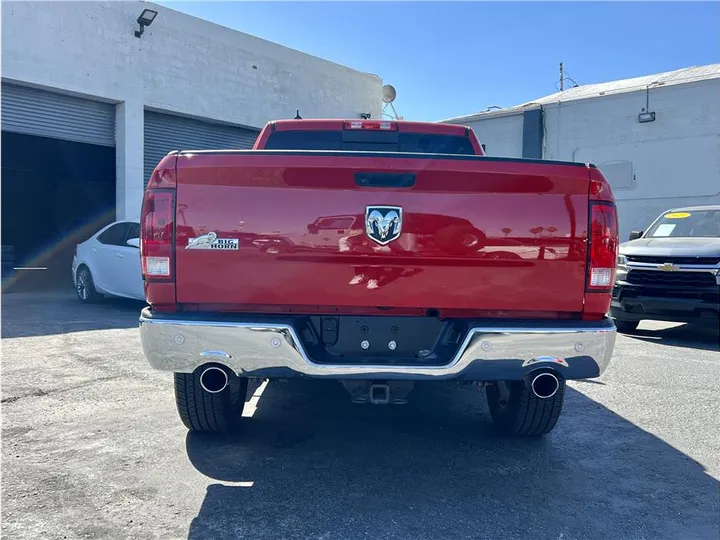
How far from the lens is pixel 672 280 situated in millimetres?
7500

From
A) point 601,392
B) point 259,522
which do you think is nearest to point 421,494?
point 259,522

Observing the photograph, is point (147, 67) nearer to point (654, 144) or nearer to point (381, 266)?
point (654, 144)

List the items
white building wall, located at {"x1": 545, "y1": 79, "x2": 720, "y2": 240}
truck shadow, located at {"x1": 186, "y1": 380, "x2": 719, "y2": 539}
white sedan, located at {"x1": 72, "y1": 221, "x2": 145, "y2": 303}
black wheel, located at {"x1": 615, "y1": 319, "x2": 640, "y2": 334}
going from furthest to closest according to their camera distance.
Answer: white building wall, located at {"x1": 545, "y1": 79, "x2": 720, "y2": 240}
white sedan, located at {"x1": 72, "y1": 221, "x2": 145, "y2": 303}
black wheel, located at {"x1": 615, "y1": 319, "x2": 640, "y2": 334}
truck shadow, located at {"x1": 186, "y1": 380, "x2": 719, "y2": 539}

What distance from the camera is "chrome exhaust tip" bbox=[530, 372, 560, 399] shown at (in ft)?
9.81

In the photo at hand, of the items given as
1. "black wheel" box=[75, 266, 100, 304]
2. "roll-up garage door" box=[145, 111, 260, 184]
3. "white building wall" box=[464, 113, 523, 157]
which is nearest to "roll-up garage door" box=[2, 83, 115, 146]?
"roll-up garage door" box=[145, 111, 260, 184]

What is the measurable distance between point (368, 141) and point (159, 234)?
88.0 inches

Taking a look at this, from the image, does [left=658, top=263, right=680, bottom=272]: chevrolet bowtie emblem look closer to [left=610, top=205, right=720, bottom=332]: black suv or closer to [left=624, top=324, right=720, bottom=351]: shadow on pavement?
[left=610, top=205, right=720, bottom=332]: black suv

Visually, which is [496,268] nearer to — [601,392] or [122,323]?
[601,392]

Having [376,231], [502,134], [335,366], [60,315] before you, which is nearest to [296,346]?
[335,366]

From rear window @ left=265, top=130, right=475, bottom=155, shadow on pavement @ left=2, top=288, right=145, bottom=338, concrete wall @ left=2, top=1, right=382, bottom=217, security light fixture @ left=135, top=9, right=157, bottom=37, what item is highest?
security light fixture @ left=135, top=9, right=157, bottom=37

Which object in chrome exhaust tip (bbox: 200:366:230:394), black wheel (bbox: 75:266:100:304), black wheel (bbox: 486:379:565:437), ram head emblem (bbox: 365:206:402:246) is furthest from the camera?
black wheel (bbox: 75:266:100:304)

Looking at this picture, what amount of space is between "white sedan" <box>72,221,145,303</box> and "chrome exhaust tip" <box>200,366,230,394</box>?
619 cm

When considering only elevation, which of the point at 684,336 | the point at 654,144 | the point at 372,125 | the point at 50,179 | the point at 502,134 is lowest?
the point at 684,336

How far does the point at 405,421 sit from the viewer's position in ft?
13.6
